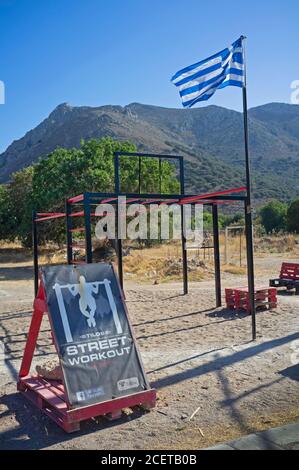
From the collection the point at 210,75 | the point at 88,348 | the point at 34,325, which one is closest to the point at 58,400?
the point at 88,348

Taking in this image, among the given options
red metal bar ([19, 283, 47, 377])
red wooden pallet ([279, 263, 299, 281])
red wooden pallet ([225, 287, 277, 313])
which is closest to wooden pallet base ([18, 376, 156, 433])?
red metal bar ([19, 283, 47, 377])

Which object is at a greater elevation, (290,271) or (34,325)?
(34,325)

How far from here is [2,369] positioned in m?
6.83

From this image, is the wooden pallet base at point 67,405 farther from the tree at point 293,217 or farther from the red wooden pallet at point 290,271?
the tree at point 293,217

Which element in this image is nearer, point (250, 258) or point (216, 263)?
point (250, 258)

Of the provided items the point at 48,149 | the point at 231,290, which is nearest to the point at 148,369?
the point at 231,290

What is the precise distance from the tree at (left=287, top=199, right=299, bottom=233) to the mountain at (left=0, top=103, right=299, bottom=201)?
17.2m

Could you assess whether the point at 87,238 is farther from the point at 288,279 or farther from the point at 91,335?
the point at 288,279

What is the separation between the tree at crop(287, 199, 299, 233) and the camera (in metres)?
38.7

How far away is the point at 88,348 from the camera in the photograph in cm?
489

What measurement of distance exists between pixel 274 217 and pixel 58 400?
41.3 meters

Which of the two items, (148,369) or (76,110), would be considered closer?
(148,369)

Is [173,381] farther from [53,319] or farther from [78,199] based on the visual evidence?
[78,199]

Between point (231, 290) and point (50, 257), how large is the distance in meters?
14.7
